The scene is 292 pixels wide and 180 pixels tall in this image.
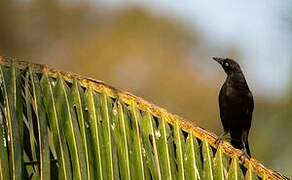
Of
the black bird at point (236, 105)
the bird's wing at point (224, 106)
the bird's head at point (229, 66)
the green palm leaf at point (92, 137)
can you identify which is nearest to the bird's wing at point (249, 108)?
the black bird at point (236, 105)

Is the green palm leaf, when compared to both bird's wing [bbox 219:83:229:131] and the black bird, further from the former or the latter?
bird's wing [bbox 219:83:229:131]

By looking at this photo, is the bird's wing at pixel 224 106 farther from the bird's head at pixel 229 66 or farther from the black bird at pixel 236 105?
the bird's head at pixel 229 66

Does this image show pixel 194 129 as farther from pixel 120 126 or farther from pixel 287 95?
pixel 287 95

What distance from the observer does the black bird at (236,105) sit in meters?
5.75

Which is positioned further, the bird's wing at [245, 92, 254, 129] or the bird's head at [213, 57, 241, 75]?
the bird's head at [213, 57, 241, 75]

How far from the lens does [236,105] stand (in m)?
5.79

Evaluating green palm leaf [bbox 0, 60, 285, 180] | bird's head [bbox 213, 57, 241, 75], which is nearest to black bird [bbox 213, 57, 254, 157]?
bird's head [bbox 213, 57, 241, 75]

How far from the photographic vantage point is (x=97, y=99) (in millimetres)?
3430

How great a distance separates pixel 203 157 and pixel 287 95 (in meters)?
4.24

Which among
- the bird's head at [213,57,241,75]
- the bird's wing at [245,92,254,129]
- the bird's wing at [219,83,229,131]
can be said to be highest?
the bird's head at [213,57,241,75]

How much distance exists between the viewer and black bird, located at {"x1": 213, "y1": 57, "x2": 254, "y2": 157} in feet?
18.9

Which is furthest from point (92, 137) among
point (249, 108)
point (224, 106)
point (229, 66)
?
point (229, 66)

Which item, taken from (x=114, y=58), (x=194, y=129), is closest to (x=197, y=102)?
(x=114, y=58)

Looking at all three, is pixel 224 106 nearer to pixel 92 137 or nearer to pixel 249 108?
pixel 249 108
